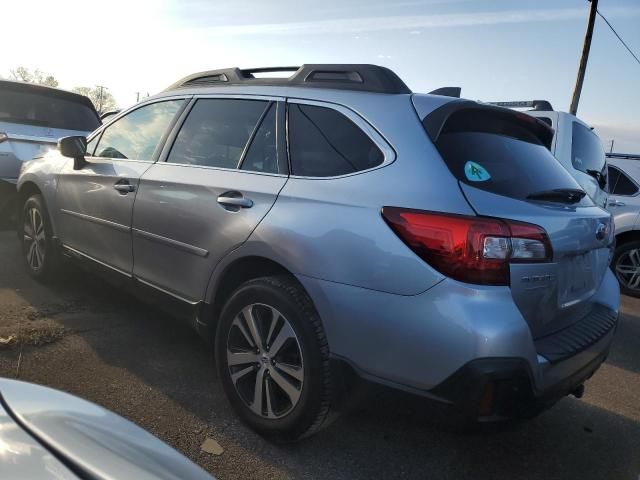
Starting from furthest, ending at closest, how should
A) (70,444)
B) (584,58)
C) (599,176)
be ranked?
(584,58) → (599,176) → (70,444)

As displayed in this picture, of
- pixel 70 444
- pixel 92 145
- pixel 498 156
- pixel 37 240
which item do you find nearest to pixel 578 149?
pixel 498 156

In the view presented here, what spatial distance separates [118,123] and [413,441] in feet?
9.92

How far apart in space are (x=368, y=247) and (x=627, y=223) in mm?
6109

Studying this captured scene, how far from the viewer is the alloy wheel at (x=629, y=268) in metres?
6.77

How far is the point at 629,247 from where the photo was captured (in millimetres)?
6871

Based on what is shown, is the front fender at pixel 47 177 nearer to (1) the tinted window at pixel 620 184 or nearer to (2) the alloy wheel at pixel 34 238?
(2) the alloy wheel at pixel 34 238

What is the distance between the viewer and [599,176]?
5.51 m

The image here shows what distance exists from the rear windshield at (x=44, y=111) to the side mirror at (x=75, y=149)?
9.45ft

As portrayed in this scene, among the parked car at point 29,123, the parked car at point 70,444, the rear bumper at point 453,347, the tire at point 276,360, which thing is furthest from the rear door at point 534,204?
the parked car at point 29,123

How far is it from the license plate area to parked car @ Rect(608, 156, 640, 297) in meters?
5.00

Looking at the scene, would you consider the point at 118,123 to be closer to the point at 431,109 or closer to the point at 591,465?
the point at 431,109

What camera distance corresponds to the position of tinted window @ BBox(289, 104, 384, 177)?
2324 millimetres

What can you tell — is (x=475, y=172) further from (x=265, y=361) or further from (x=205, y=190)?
(x=205, y=190)

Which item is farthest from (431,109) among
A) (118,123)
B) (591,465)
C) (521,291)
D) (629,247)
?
(629,247)
